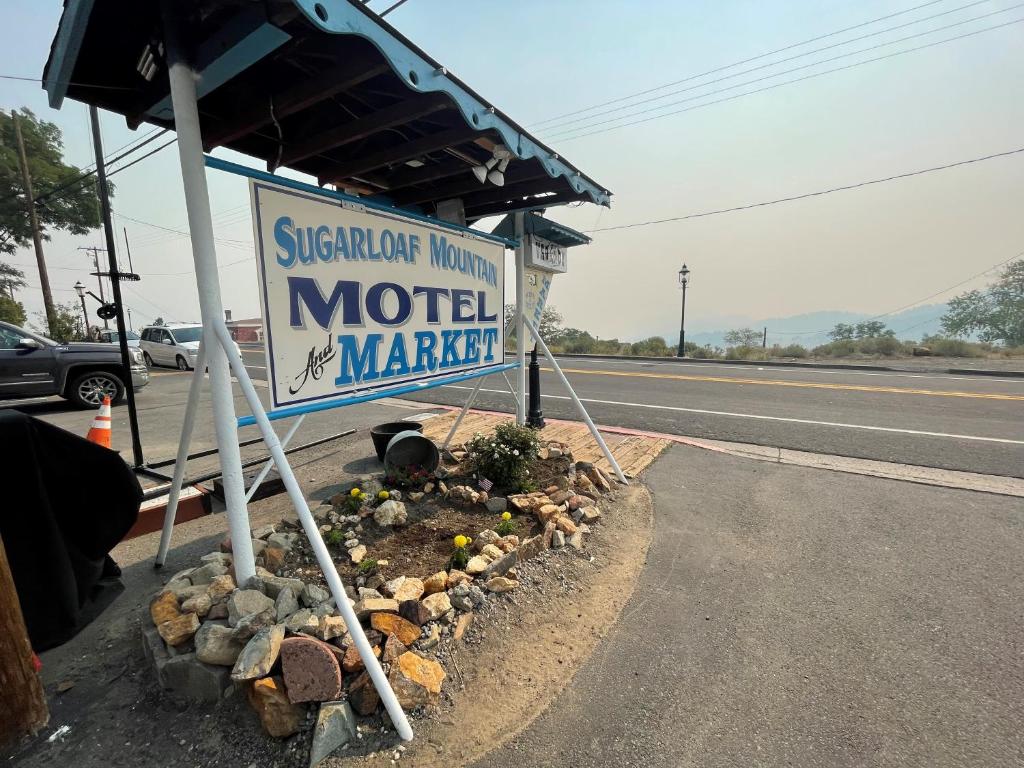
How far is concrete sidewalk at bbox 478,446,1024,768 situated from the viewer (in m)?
1.69

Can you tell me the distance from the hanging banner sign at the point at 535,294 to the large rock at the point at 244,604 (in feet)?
10.9

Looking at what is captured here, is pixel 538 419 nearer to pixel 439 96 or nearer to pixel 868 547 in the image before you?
pixel 868 547

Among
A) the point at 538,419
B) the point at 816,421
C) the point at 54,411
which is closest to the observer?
the point at 538,419

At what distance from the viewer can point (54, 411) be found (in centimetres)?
818

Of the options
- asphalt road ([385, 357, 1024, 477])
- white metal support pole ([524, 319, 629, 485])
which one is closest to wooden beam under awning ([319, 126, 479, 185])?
white metal support pole ([524, 319, 629, 485])

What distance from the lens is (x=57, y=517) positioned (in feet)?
6.54

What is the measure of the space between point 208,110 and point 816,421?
25.9 ft

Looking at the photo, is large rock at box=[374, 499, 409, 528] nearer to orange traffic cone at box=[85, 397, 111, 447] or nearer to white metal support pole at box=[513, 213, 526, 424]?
white metal support pole at box=[513, 213, 526, 424]

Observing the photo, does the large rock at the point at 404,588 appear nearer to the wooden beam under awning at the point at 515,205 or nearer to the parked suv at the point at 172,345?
the wooden beam under awning at the point at 515,205

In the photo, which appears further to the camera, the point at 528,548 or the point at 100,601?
the point at 528,548

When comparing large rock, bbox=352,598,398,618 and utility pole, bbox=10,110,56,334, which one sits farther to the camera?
utility pole, bbox=10,110,56,334

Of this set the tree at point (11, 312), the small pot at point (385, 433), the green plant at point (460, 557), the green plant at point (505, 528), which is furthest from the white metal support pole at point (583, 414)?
the tree at point (11, 312)

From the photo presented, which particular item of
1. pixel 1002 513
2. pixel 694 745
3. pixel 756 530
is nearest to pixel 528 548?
pixel 694 745

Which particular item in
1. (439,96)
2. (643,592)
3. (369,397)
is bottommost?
(643,592)
